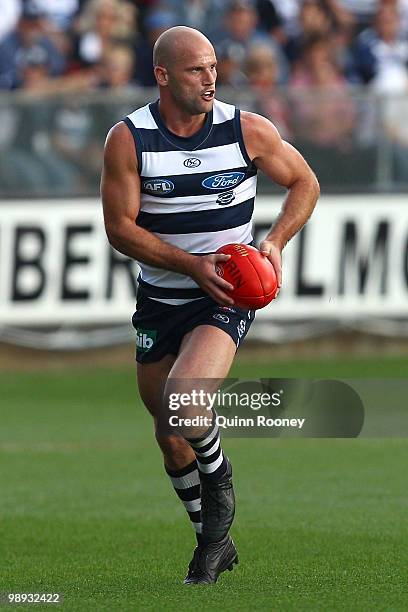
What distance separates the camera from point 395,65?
19891mm

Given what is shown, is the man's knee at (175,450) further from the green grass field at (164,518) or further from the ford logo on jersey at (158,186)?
the ford logo on jersey at (158,186)

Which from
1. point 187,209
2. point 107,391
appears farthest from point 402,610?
point 107,391

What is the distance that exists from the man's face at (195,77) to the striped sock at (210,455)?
159cm

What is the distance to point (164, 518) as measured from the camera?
33.4 ft

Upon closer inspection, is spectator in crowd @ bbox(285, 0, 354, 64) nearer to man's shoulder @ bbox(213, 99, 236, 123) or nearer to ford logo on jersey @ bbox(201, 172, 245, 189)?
man's shoulder @ bbox(213, 99, 236, 123)

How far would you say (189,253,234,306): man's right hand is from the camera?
738 cm

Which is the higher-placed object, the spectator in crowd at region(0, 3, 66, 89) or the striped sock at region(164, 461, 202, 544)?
the spectator in crowd at region(0, 3, 66, 89)

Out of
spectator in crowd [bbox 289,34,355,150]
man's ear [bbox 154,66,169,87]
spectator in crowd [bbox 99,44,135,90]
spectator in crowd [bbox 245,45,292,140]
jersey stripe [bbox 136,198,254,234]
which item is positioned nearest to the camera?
man's ear [bbox 154,66,169,87]

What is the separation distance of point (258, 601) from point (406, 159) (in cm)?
1254

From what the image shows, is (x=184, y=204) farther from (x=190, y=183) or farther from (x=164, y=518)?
(x=164, y=518)

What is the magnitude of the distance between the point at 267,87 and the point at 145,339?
1146 centimetres

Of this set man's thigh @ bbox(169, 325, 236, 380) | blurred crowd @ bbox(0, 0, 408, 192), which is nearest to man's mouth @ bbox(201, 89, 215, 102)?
man's thigh @ bbox(169, 325, 236, 380)

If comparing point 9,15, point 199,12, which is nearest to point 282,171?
point 9,15

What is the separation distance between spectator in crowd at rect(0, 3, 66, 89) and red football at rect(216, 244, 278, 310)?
11863 millimetres
